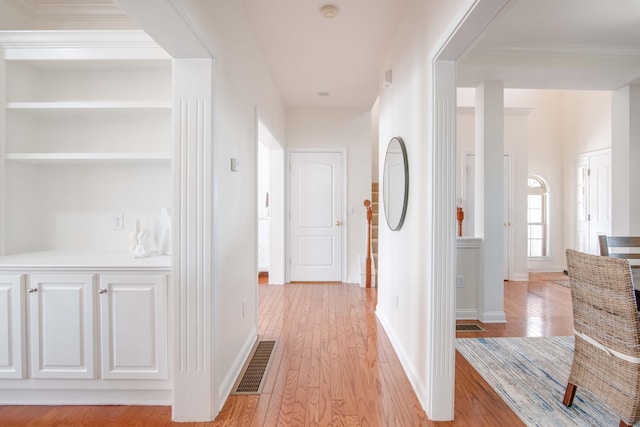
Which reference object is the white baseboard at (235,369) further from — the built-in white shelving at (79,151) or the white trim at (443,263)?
the white trim at (443,263)

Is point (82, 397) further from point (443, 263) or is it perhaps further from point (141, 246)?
point (443, 263)

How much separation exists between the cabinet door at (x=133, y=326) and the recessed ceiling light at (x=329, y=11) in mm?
2215

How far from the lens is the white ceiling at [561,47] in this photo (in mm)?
2537

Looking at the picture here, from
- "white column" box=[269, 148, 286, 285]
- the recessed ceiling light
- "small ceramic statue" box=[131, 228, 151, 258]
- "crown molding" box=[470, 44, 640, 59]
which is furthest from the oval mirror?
"white column" box=[269, 148, 286, 285]

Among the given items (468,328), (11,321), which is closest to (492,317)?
(468,328)

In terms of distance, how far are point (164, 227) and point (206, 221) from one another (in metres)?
0.64

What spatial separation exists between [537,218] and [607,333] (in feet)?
17.7

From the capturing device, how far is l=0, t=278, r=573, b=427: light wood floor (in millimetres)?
1807

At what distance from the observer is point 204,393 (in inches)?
70.7

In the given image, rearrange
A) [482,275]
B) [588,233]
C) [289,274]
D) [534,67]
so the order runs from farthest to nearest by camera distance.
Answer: [588,233], [289,274], [482,275], [534,67]

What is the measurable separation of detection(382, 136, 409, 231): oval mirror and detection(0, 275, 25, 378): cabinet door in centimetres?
251

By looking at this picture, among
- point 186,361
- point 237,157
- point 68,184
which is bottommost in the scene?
point 186,361

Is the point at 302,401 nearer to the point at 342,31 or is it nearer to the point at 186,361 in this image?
the point at 186,361

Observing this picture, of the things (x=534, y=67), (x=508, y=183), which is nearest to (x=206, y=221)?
(x=534, y=67)
